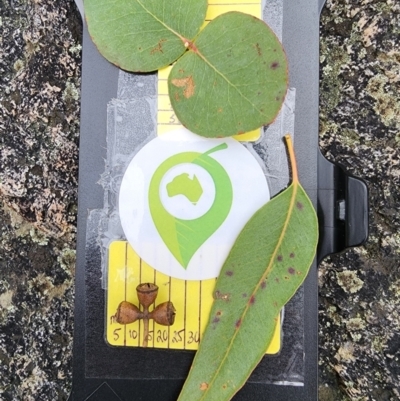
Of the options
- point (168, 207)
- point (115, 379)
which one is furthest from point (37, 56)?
point (115, 379)

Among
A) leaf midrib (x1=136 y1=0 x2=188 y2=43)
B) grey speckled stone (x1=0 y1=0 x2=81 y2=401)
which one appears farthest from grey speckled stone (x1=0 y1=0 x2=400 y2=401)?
leaf midrib (x1=136 y1=0 x2=188 y2=43)

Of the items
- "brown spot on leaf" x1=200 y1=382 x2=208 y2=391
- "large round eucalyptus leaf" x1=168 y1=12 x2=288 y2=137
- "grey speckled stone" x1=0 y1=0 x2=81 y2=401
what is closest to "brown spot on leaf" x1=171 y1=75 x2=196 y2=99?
"large round eucalyptus leaf" x1=168 y1=12 x2=288 y2=137

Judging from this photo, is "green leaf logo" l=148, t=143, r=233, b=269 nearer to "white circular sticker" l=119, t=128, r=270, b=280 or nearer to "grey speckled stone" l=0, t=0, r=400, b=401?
"white circular sticker" l=119, t=128, r=270, b=280

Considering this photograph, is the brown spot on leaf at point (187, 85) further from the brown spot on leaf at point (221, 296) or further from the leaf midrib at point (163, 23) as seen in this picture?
the brown spot on leaf at point (221, 296)

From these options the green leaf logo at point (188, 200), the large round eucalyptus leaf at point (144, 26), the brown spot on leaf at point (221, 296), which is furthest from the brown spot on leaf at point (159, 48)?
the brown spot on leaf at point (221, 296)

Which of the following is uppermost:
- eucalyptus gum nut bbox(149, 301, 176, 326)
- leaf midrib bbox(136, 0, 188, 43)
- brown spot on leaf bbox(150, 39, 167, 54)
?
leaf midrib bbox(136, 0, 188, 43)

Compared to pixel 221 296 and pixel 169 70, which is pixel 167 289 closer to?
pixel 221 296

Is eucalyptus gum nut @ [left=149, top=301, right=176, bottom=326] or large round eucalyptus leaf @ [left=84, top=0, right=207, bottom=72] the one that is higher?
large round eucalyptus leaf @ [left=84, top=0, right=207, bottom=72]
